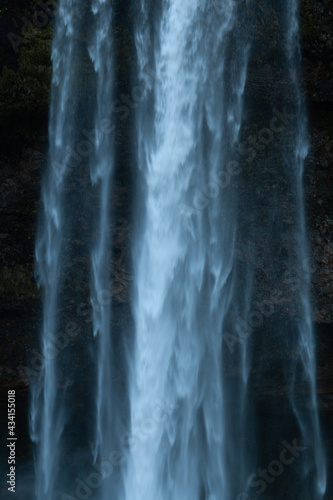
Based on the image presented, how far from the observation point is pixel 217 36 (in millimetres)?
9789

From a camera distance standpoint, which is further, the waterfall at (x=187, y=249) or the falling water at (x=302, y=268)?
the falling water at (x=302, y=268)

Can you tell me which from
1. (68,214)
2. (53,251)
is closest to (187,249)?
(68,214)

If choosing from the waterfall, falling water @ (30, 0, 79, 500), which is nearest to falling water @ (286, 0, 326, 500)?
the waterfall

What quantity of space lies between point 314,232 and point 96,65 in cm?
474

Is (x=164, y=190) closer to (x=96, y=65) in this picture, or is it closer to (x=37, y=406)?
(x=96, y=65)

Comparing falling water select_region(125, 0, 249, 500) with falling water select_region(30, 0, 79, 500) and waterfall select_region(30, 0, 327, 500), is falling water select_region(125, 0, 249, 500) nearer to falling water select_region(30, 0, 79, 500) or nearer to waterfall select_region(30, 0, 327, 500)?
waterfall select_region(30, 0, 327, 500)

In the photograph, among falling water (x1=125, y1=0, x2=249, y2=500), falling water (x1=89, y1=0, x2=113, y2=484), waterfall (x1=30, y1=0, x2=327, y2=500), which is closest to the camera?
falling water (x1=125, y1=0, x2=249, y2=500)

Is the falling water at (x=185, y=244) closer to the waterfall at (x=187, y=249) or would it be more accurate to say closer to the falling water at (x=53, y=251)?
the waterfall at (x=187, y=249)

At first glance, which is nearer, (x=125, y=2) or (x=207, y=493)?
(x=207, y=493)

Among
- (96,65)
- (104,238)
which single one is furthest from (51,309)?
(96,65)

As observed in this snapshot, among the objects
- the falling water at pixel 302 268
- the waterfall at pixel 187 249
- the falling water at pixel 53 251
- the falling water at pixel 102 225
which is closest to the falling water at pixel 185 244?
the waterfall at pixel 187 249

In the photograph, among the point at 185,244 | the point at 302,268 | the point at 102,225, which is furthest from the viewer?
the point at 102,225

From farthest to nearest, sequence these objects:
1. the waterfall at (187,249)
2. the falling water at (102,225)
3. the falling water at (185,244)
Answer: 1. the falling water at (102,225)
2. the waterfall at (187,249)
3. the falling water at (185,244)

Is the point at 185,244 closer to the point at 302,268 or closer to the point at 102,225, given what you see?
the point at 102,225
